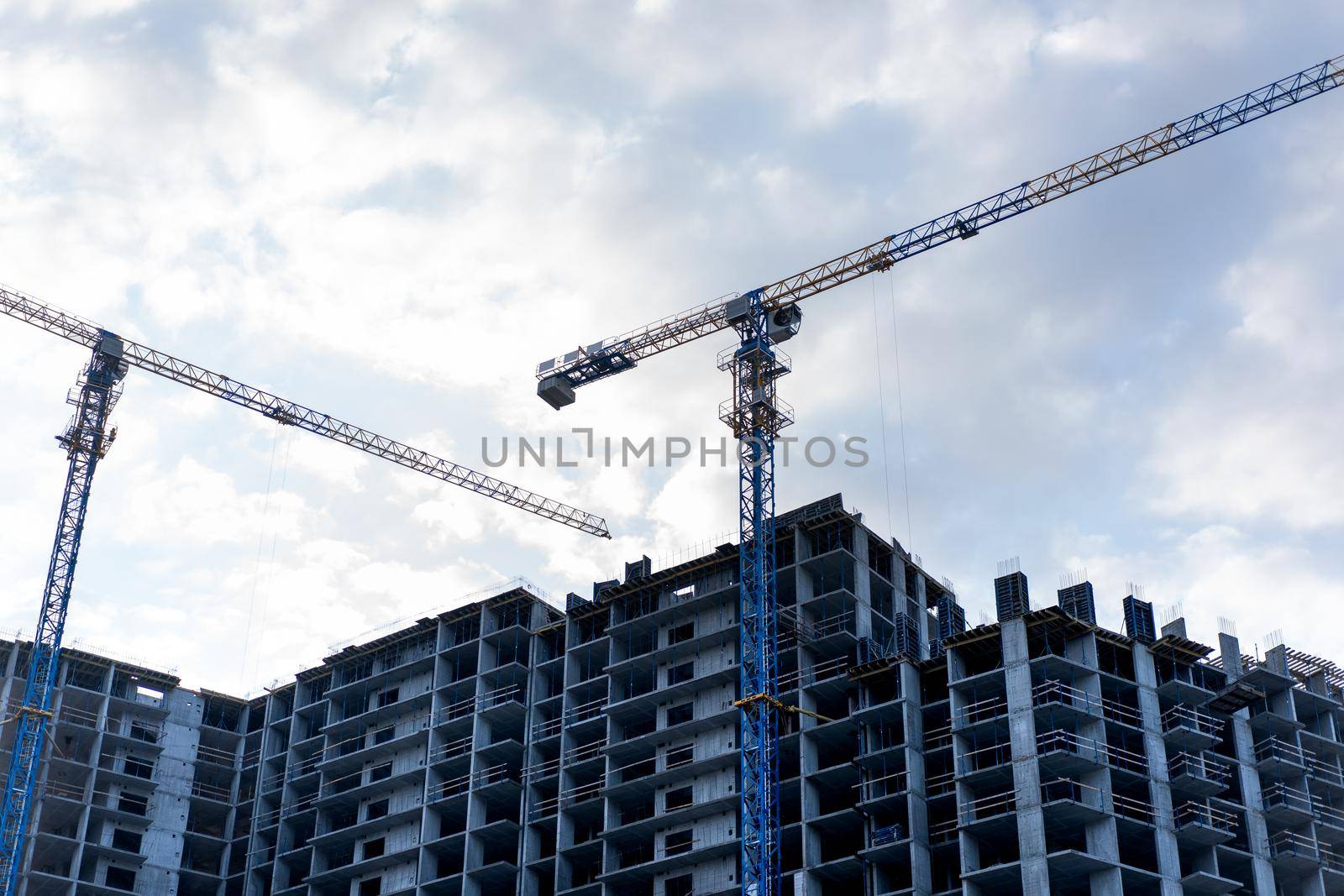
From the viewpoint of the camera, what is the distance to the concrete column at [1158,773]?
9196cm

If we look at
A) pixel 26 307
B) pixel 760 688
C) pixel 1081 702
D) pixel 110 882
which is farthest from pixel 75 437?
pixel 1081 702

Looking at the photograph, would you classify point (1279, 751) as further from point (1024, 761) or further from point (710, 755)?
point (710, 755)

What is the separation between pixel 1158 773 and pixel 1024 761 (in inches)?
334

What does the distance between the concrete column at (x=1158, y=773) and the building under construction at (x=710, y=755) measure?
0.53 feet

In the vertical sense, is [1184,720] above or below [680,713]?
below

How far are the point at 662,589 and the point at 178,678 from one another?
149ft

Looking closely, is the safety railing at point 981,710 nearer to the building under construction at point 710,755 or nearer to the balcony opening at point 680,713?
the building under construction at point 710,755

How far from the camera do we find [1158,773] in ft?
314

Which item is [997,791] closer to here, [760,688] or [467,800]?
[760,688]

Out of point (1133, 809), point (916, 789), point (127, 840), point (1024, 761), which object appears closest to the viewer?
point (1024, 761)

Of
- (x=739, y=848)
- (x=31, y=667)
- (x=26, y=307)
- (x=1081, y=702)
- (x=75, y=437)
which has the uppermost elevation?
(x=26, y=307)

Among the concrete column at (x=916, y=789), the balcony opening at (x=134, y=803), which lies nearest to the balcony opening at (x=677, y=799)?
the concrete column at (x=916, y=789)

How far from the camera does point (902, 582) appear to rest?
11394cm

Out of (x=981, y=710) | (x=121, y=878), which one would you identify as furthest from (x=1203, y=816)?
(x=121, y=878)
